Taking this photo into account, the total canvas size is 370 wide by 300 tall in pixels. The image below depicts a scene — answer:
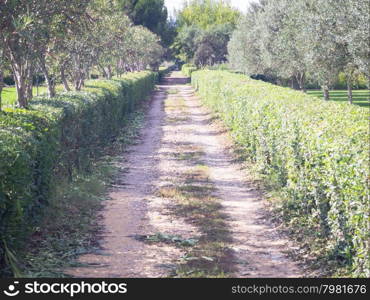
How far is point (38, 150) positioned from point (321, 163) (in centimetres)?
374

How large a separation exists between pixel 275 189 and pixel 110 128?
766 cm

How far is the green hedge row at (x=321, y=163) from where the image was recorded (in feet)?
18.7

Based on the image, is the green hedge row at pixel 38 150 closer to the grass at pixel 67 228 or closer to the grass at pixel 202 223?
the grass at pixel 67 228

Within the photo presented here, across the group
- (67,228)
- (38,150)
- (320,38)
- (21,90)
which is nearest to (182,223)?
(67,228)

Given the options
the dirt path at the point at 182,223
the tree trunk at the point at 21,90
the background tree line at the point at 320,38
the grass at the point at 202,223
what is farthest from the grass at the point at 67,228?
the background tree line at the point at 320,38

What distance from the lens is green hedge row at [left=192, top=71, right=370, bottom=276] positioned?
225 inches

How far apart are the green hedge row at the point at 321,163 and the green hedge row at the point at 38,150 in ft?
11.6

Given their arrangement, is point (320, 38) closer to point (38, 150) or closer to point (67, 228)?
point (67, 228)

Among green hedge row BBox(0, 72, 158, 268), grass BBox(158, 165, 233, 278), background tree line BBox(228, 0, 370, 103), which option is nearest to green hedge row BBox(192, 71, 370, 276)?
grass BBox(158, 165, 233, 278)

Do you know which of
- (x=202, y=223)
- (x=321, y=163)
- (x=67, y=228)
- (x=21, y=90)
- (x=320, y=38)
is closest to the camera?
(x=321, y=163)

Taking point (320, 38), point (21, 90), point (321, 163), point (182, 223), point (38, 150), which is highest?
point (320, 38)

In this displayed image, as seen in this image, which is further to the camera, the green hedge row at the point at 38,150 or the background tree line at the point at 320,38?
the background tree line at the point at 320,38

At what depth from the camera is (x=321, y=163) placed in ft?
23.3

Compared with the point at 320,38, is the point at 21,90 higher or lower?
lower
